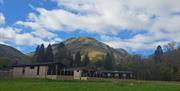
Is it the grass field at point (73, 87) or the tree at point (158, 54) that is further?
the tree at point (158, 54)

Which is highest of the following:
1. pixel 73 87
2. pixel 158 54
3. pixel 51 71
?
pixel 158 54

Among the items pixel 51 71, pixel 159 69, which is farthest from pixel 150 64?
pixel 51 71

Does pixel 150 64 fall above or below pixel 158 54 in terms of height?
below

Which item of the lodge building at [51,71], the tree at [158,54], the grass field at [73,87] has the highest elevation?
the tree at [158,54]

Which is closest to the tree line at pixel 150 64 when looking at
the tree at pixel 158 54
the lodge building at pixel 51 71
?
the tree at pixel 158 54

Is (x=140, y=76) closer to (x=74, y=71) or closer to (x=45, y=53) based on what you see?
(x=74, y=71)

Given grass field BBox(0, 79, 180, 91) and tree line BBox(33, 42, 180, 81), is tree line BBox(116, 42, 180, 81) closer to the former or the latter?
tree line BBox(33, 42, 180, 81)

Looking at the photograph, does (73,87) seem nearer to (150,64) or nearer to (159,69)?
(159,69)

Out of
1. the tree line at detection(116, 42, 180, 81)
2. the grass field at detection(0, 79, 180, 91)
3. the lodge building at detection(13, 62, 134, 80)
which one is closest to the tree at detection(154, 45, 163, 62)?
the tree line at detection(116, 42, 180, 81)

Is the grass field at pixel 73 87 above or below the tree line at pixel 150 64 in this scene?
below

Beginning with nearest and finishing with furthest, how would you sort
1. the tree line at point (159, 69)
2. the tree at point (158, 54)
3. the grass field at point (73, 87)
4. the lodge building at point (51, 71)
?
the grass field at point (73, 87) < the lodge building at point (51, 71) < the tree line at point (159, 69) < the tree at point (158, 54)

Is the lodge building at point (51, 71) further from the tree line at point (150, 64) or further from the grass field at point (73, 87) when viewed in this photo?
the grass field at point (73, 87)

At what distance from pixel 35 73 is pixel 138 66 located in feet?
148

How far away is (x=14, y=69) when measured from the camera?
93812mm
